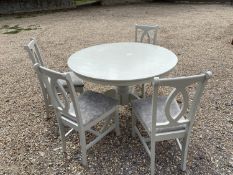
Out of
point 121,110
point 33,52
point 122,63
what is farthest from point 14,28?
point 122,63

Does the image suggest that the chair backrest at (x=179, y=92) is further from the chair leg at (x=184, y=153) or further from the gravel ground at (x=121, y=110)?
the gravel ground at (x=121, y=110)

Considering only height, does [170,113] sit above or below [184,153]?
above

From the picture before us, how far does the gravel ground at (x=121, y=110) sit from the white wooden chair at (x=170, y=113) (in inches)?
10.7

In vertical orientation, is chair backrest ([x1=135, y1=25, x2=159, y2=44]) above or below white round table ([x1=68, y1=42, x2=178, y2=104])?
above

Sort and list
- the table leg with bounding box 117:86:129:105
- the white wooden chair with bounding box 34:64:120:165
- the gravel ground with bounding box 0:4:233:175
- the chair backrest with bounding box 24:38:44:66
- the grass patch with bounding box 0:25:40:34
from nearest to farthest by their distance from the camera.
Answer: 1. the white wooden chair with bounding box 34:64:120:165
2. the gravel ground with bounding box 0:4:233:175
3. the chair backrest with bounding box 24:38:44:66
4. the table leg with bounding box 117:86:129:105
5. the grass patch with bounding box 0:25:40:34

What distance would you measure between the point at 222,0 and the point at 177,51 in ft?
19.9

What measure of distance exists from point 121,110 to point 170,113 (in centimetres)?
122

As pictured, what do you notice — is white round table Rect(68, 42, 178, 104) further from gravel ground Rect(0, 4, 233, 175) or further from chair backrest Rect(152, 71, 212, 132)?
gravel ground Rect(0, 4, 233, 175)

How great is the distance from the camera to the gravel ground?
2363 mm


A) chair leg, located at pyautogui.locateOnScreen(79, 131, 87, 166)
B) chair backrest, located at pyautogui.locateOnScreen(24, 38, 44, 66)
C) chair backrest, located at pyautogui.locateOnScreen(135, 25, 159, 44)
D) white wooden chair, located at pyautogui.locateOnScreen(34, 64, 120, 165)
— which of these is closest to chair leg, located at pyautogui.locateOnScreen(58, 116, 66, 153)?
white wooden chair, located at pyautogui.locateOnScreen(34, 64, 120, 165)

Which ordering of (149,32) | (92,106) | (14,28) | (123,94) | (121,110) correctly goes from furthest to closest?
(14,28), (149,32), (121,110), (123,94), (92,106)

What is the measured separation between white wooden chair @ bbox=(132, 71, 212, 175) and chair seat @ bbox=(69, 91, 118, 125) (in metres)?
0.25

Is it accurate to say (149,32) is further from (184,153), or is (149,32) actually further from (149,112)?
(184,153)

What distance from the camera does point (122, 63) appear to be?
8.42 feet
